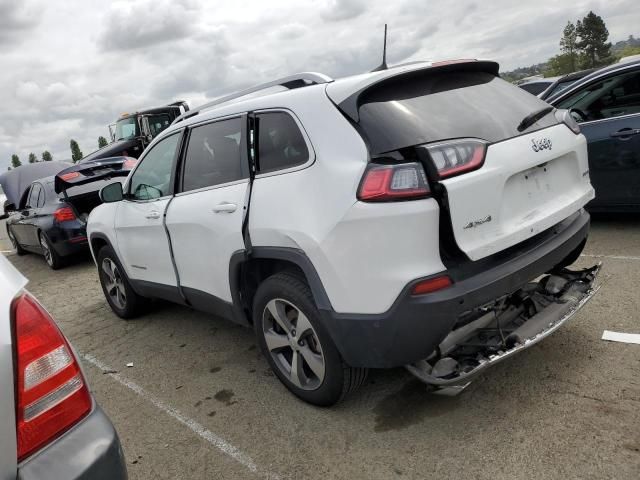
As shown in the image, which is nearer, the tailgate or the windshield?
the tailgate

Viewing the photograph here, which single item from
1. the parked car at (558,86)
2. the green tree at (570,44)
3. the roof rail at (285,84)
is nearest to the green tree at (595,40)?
the green tree at (570,44)

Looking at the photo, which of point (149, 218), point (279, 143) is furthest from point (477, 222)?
point (149, 218)

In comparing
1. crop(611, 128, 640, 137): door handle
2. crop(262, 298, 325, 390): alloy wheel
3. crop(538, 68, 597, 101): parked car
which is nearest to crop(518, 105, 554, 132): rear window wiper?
crop(262, 298, 325, 390): alloy wheel

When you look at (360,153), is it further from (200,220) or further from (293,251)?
(200,220)

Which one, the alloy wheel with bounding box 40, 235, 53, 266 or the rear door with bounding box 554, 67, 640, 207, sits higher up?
the rear door with bounding box 554, 67, 640, 207

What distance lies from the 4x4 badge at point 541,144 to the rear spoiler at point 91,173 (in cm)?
676

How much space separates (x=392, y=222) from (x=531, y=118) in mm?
1111

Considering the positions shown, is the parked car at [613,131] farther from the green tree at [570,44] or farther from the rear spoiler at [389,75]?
the green tree at [570,44]

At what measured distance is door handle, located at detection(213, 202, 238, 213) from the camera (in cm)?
309

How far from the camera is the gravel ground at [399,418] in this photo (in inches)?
95.4

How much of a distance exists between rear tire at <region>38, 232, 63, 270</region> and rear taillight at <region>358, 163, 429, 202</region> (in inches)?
285

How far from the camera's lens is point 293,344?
297cm

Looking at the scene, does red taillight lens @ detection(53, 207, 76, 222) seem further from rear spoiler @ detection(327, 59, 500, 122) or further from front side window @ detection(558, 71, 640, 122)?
front side window @ detection(558, 71, 640, 122)

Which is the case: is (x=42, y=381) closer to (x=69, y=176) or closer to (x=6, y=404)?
(x=6, y=404)
